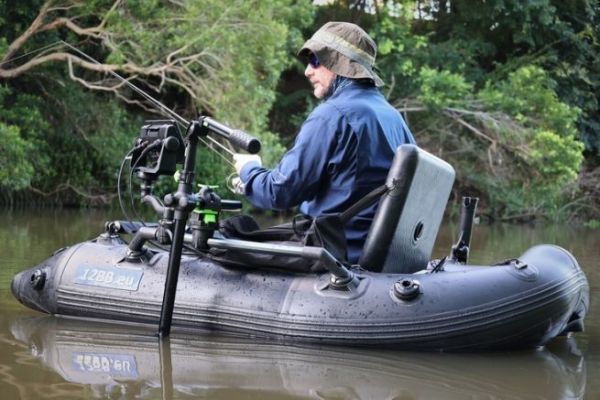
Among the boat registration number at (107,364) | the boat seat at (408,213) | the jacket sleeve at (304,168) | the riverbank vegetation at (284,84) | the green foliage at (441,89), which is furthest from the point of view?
the green foliage at (441,89)

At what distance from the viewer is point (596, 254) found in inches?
408

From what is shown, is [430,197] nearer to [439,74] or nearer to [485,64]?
[439,74]

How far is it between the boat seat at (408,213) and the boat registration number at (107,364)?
1.18m

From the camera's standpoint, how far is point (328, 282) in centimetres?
434

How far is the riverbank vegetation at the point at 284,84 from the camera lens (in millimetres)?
13695

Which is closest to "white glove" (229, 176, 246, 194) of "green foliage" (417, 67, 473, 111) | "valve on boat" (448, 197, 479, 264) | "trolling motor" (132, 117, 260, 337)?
"trolling motor" (132, 117, 260, 337)

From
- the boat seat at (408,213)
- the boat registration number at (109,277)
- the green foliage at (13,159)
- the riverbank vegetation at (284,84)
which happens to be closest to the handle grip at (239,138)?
the boat seat at (408,213)

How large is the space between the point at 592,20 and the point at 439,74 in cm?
537

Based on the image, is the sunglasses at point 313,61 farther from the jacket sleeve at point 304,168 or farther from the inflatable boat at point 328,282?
the inflatable boat at point 328,282

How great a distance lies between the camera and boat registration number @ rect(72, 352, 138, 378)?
3691mm

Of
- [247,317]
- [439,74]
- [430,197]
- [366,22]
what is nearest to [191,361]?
[247,317]

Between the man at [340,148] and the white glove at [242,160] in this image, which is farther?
the white glove at [242,160]

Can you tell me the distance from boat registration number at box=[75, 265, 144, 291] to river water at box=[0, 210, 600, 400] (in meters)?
0.19

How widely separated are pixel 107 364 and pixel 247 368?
528 mm
